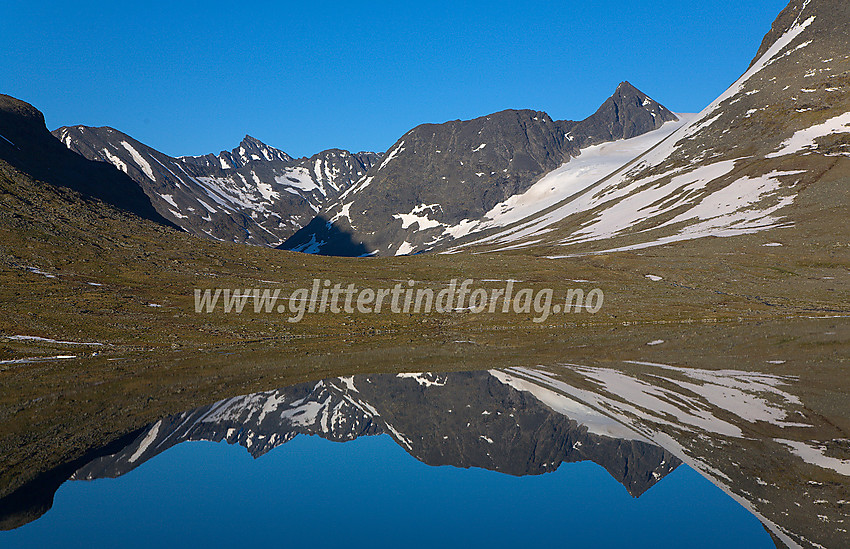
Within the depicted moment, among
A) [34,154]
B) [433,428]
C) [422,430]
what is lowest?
[422,430]

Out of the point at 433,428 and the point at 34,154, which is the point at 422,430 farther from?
the point at 34,154

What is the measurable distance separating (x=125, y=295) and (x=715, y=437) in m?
84.9

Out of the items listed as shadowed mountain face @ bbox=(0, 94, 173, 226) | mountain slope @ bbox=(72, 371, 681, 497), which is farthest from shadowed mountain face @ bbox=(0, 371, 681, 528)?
shadowed mountain face @ bbox=(0, 94, 173, 226)

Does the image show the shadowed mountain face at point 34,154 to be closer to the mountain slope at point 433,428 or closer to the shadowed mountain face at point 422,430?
the mountain slope at point 433,428

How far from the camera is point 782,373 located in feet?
149

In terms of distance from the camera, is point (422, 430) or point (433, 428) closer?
point (433, 428)

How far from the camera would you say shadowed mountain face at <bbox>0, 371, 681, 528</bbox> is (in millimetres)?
27203

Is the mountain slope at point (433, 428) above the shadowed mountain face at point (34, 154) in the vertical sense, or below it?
below

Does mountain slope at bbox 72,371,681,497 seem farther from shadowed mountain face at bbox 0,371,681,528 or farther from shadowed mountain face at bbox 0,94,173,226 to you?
shadowed mountain face at bbox 0,94,173,226

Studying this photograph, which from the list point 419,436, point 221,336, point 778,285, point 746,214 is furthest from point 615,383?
point 746,214

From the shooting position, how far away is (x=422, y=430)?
1335 inches

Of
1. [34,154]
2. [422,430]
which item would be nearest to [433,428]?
[422,430]

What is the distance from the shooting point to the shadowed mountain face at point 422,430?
27.2 m

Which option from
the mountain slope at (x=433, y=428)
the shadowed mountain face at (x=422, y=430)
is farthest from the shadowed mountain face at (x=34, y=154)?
the shadowed mountain face at (x=422, y=430)
